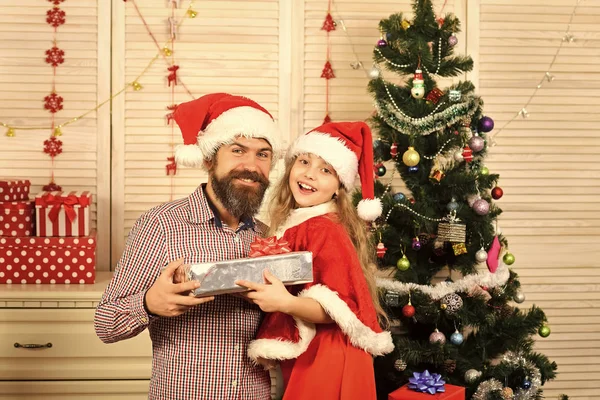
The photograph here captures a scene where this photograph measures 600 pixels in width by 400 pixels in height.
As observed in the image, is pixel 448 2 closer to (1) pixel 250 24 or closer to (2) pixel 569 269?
(1) pixel 250 24

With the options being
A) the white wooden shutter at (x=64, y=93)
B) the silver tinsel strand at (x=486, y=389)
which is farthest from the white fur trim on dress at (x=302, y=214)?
the white wooden shutter at (x=64, y=93)

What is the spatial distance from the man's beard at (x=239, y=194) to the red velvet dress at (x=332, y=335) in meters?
0.18

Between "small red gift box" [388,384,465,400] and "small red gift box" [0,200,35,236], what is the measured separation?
1548 mm

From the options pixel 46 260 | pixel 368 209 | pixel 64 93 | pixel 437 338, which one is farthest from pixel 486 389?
pixel 64 93

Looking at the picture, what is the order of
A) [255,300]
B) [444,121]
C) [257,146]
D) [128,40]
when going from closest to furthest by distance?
1. [255,300]
2. [257,146]
3. [444,121]
4. [128,40]

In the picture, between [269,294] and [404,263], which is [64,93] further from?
[269,294]

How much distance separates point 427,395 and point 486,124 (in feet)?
3.33

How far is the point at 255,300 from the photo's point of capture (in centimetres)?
170

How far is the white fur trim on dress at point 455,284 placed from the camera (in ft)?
9.30

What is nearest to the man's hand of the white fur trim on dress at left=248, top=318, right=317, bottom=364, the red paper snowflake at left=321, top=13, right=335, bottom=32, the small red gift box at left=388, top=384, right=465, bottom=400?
the white fur trim on dress at left=248, top=318, right=317, bottom=364

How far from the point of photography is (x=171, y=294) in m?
1.65

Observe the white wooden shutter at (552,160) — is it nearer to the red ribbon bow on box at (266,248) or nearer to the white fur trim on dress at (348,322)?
the white fur trim on dress at (348,322)

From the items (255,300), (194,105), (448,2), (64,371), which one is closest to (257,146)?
(194,105)

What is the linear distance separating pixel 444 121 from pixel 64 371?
1701mm
